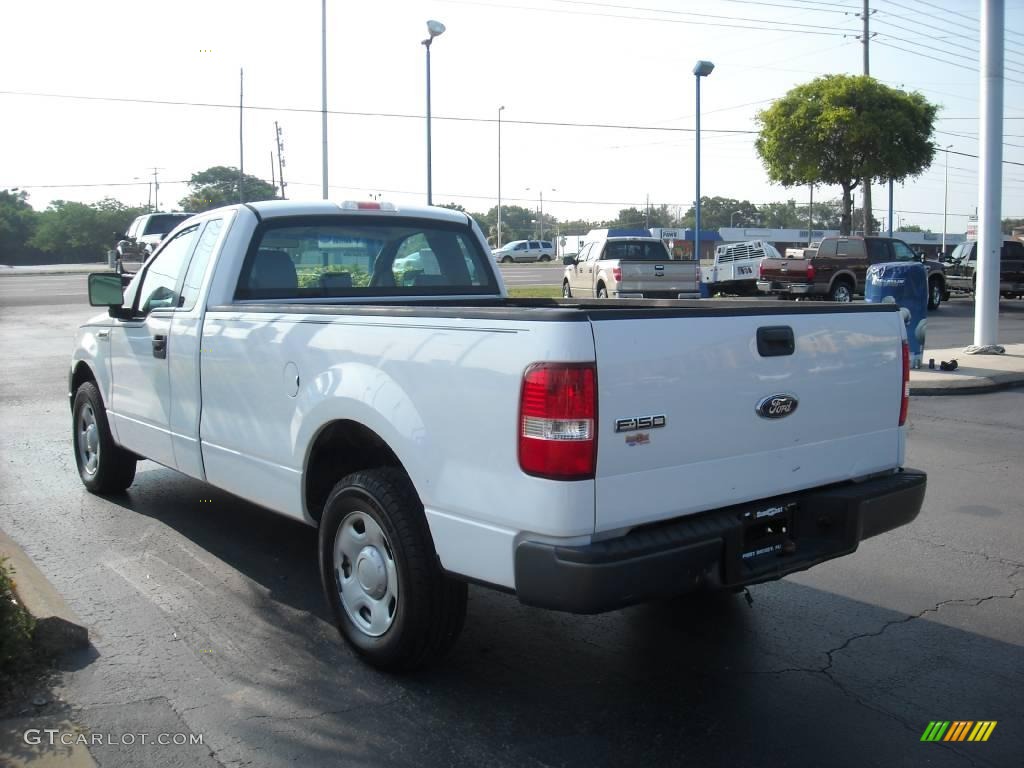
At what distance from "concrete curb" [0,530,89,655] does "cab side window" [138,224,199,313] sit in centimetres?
180

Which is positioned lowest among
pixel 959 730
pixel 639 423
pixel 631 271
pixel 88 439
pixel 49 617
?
pixel 959 730

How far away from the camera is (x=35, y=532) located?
6012 millimetres

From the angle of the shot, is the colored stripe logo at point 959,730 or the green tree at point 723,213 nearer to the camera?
the colored stripe logo at point 959,730

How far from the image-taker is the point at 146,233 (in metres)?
25.1

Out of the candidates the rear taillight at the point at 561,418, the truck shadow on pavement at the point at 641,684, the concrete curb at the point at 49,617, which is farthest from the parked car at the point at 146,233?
the rear taillight at the point at 561,418

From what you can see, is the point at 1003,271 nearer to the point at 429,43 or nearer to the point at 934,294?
the point at 934,294

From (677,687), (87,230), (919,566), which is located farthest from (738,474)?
(87,230)

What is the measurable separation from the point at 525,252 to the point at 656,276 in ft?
157

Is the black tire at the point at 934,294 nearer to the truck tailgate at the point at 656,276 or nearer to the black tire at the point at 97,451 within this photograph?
the truck tailgate at the point at 656,276

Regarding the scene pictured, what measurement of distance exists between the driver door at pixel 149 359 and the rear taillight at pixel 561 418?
3066 millimetres

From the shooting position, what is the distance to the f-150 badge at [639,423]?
3262 mm

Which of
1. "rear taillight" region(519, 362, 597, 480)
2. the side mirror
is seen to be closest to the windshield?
the side mirror

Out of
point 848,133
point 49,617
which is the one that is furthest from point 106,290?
point 848,133

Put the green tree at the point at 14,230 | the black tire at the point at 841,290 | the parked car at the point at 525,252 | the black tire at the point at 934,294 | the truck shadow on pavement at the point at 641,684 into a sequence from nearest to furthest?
the truck shadow on pavement at the point at 641,684
the black tire at the point at 841,290
the black tire at the point at 934,294
the parked car at the point at 525,252
the green tree at the point at 14,230
